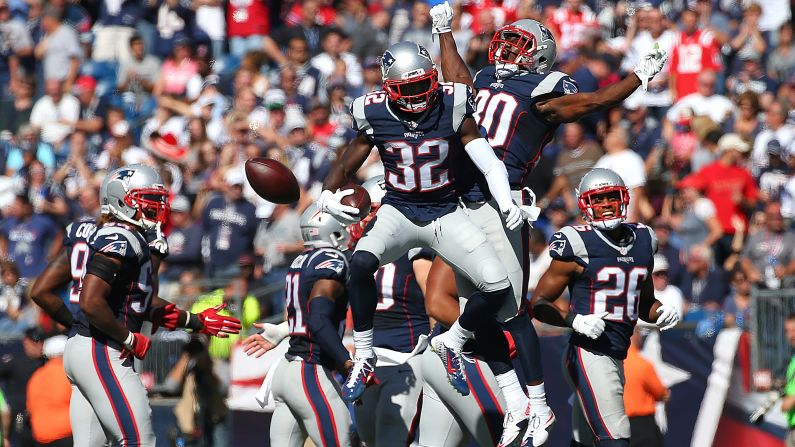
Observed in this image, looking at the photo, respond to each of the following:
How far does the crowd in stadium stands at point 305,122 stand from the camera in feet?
45.7

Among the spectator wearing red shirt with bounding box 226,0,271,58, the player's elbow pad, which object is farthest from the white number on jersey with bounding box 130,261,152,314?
the spectator wearing red shirt with bounding box 226,0,271,58

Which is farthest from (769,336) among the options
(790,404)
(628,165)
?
(628,165)

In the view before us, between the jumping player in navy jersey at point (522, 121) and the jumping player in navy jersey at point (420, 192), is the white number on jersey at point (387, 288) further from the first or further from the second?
the jumping player in navy jersey at point (420, 192)

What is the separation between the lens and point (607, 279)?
29.2 feet

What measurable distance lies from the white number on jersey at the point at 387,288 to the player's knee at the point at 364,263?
148 centimetres

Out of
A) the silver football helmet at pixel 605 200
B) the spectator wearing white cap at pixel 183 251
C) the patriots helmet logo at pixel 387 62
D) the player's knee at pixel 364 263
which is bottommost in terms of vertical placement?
the spectator wearing white cap at pixel 183 251

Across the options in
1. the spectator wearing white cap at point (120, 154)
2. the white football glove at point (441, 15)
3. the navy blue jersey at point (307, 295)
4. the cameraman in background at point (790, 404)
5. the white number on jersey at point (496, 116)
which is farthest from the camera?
the spectator wearing white cap at point (120, 154)

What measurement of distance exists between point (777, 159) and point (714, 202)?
80cm

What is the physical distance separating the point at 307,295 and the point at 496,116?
5.46 feet

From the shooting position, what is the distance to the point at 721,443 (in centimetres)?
1139

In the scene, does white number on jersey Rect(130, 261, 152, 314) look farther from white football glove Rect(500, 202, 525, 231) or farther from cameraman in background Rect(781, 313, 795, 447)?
cameraman in background Rect(781, 313, 795, 447)

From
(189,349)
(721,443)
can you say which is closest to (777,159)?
(721,443)

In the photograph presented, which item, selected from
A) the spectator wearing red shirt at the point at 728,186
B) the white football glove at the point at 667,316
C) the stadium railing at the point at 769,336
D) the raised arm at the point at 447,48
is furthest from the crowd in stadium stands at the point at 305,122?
the raised arm at the point at 447,48

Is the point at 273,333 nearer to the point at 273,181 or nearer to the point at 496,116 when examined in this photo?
the point at 273,181
